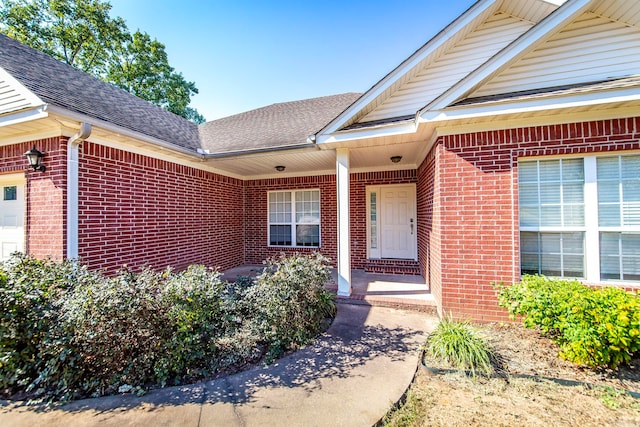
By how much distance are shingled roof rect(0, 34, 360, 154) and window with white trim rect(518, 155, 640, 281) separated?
4.21m

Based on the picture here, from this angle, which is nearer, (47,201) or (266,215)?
(47,201)

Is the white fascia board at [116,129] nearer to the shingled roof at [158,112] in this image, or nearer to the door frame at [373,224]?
the shingled roof at [158,112]

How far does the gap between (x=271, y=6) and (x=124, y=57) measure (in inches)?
675

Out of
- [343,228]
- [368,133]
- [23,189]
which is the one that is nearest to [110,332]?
[343,228]

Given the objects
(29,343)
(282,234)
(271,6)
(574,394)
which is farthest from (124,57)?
(574,394)

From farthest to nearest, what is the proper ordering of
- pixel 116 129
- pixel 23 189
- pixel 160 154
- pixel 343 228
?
pixel 160 154 < pixel 343 228 < pixel 23 189 < pixel 116 129

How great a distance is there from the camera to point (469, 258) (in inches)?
162

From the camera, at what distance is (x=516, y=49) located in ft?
12.1

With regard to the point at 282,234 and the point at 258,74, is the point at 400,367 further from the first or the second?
the point at 258,74

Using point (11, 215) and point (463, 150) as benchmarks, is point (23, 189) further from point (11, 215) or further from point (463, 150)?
point (463, 150)

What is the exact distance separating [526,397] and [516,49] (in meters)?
4.35

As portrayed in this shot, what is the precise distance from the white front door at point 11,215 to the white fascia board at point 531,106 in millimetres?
7317

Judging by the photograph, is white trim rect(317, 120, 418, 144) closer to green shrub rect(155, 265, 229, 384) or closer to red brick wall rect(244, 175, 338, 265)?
red brick wall rect(244, 175, 338, 265)

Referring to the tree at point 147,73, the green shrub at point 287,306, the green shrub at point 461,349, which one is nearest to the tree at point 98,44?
the tree at point 147,73
